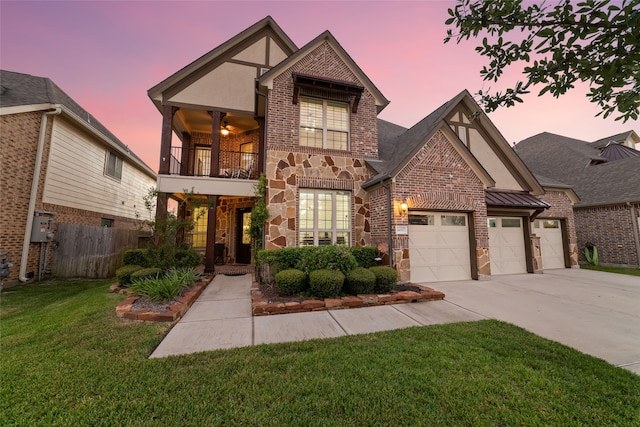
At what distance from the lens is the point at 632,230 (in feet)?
38.7

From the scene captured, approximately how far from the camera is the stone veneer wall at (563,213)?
11.0 metres

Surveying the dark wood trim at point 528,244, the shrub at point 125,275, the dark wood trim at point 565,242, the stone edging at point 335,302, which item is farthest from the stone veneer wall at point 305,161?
the dark wood trim at point 565,242

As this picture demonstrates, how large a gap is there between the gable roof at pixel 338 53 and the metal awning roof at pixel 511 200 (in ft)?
18.3

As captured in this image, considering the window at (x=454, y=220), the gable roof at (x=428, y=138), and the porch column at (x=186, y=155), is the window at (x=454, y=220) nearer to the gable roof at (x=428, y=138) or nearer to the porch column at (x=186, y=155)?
the gable roof at (x=428, y=138)

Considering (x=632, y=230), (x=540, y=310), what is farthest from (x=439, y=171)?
(x=632, y=230)

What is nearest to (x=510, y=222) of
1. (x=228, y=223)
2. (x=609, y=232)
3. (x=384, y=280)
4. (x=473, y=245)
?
(x=473, y=245)

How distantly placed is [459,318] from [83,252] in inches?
471

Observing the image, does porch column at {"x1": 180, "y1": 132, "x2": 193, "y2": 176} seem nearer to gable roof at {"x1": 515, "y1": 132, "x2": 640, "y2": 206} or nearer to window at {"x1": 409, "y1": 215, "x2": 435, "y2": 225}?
window at {"x1": 409, "y1": 215, "x2": 435, "y2": 225}

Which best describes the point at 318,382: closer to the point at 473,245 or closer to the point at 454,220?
the point at 454,220

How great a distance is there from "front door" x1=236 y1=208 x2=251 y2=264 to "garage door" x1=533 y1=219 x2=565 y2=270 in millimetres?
13353

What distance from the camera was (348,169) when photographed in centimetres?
879

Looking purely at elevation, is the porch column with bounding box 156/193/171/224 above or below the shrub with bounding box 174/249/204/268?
above

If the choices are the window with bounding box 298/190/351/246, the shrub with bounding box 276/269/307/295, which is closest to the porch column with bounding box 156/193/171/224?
the window with bounding box 298/190/351/246

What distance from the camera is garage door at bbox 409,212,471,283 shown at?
7793 mm
